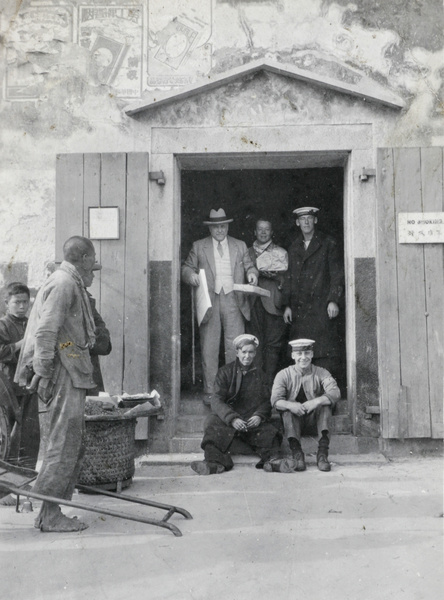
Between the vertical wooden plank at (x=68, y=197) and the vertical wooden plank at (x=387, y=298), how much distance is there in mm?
2727

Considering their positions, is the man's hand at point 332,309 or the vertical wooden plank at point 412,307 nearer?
the vertical wooden plank at point 412,307

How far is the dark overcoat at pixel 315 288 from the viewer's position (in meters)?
6.91

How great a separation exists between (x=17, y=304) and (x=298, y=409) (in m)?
2.47

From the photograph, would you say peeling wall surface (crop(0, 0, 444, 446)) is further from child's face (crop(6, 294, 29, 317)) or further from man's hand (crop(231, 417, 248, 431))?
A: man's hand (crop(231, 417, 248, 431))

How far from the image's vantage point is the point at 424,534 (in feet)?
13.2

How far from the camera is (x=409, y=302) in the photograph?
6.09m

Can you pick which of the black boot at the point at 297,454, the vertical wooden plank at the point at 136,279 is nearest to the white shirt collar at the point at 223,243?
the vertical wooden plank at the point at 136,279

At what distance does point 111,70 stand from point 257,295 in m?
2.76

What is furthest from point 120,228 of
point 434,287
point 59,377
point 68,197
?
point 434,287

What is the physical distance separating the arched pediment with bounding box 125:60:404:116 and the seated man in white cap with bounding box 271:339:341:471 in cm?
231

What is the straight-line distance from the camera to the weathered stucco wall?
6285 millimetres

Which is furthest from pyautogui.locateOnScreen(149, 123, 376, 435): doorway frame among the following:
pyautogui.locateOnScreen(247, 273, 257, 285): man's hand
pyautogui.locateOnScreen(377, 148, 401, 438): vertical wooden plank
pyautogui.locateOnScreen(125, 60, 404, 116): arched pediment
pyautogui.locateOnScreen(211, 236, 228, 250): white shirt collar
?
pyautogui.locateOnScreen(247, 273, 257, 285): man's hand

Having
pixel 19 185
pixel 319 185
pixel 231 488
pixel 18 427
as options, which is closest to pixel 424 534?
pixel 231 488

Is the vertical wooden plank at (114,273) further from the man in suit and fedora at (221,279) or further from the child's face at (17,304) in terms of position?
the man in suit and fedora at (221,279)
